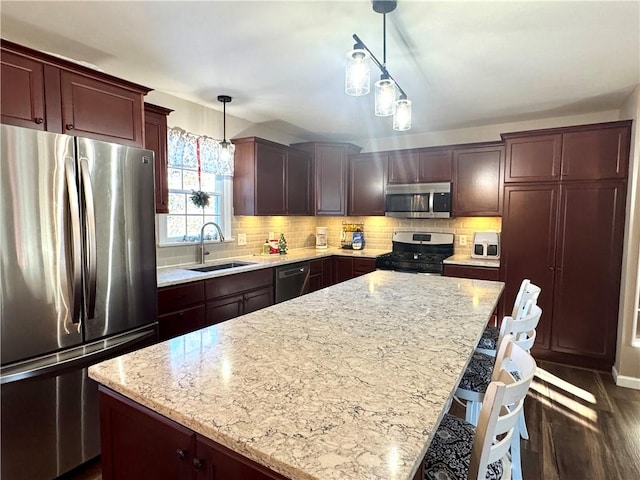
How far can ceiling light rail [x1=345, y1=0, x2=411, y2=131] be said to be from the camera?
1.59m

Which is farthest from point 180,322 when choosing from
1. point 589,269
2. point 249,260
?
point 589,269

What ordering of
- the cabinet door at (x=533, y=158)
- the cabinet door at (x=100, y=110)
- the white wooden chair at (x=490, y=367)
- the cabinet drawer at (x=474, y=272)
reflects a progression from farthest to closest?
the cabinet drawer at (x=474, y=272) → the cabinet door at (x=533, y=158) → the cabinet door at (x=100, y=110) → the white wooden chair at (x=490, y=367)

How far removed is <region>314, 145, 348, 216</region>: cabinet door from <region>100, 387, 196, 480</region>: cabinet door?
377 cm

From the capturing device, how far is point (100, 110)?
2137 mm

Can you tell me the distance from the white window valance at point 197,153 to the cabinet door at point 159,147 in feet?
1.12

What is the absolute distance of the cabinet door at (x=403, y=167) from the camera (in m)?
4.35

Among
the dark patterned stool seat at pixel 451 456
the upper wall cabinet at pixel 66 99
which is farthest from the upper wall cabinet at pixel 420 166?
the dark patterned stool seat at pixel 451 456

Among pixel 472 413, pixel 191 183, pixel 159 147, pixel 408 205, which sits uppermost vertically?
pixel 159 147

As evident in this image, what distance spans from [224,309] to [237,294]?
0.19 meters

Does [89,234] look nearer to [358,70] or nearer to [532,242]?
[358,70]

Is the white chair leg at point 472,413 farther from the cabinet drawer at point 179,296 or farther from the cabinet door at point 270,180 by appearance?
the cabinet door at point 270,180

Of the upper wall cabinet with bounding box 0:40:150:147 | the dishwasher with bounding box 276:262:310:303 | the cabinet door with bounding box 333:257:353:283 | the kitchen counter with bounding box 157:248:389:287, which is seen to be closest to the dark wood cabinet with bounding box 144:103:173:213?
the upper wall cabinet with bounding box 0:40:150:147

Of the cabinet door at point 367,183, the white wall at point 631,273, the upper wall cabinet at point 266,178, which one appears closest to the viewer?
the white wall at point 631,273

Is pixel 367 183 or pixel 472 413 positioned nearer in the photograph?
pixel 472 413
